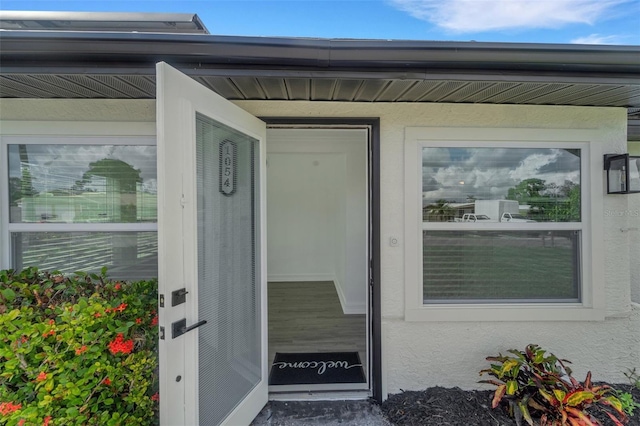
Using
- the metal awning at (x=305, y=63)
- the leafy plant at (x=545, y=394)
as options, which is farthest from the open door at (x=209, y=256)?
the leafy plant at (x=545, y=394)

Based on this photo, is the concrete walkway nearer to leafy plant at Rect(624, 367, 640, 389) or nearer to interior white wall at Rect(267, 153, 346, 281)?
leafy plant at Rect(624, 367, 640, 389)

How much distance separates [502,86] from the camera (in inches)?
72.6

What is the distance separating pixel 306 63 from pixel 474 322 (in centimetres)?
249

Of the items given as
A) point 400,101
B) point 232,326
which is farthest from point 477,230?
point 232,326

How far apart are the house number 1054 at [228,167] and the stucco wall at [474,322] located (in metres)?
0.68

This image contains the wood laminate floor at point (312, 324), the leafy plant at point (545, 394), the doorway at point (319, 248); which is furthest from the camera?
the wood laminate floor at point (312, 324)

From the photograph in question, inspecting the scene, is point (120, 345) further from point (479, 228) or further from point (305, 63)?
point (479, 228)

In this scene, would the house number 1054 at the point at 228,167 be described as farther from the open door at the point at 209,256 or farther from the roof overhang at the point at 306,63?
the roof overhang at the point at 306,63

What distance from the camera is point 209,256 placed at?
169cm

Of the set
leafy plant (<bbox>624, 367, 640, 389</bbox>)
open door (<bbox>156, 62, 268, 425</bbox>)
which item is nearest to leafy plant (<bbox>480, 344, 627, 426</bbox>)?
leafy plant (<bbox>624, 367, 640, 389</bbox>)

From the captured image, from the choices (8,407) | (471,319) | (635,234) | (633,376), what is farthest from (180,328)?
(635,234)

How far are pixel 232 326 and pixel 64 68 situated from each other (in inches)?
78.4

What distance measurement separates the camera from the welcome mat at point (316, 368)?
244cm

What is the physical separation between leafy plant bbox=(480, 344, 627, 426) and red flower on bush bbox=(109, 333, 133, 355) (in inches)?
95.4
